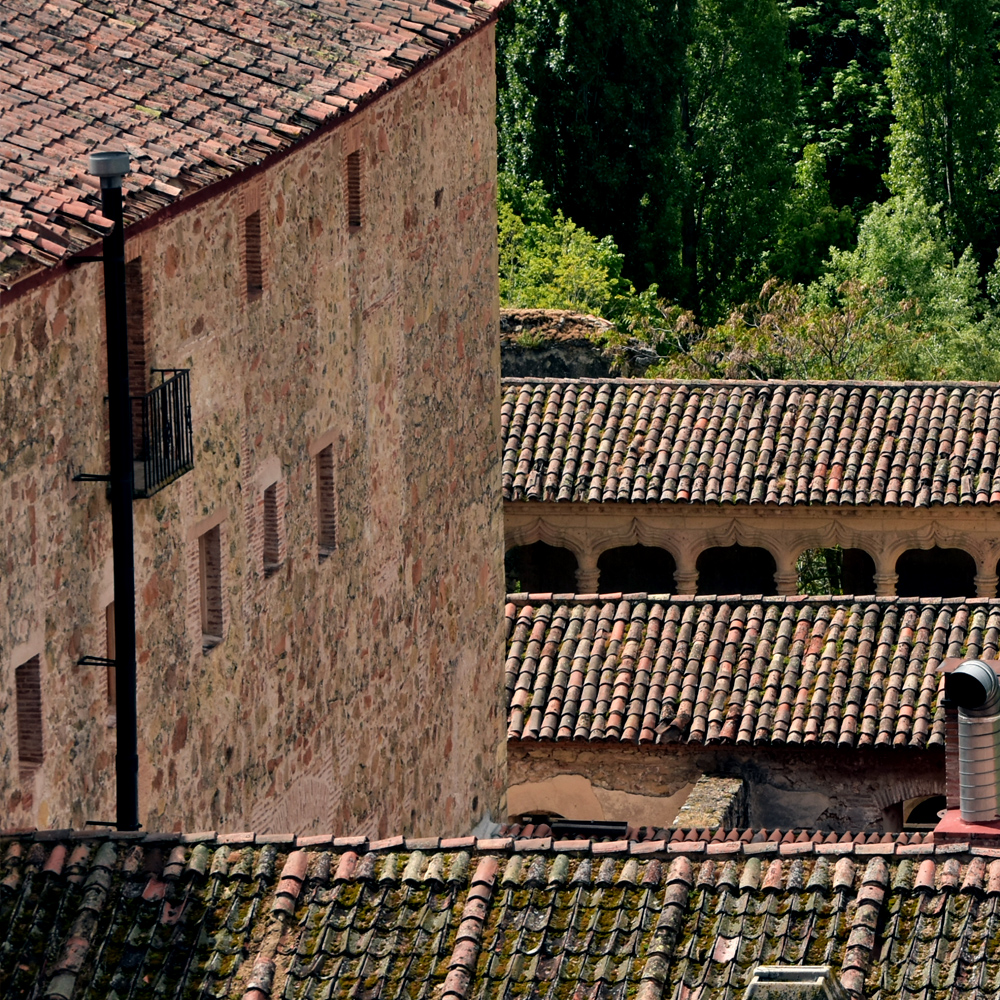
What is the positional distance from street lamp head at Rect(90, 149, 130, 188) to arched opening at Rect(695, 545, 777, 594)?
2376cm

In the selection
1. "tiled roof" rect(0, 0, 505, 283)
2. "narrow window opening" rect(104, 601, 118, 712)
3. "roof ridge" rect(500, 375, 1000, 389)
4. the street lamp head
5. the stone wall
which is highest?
the street lamp head

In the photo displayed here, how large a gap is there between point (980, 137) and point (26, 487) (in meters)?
42.9

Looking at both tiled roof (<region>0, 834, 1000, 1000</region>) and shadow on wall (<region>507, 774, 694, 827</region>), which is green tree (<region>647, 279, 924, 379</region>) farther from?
tiled roof (<region>0, 834, 1000, 1000</region>)

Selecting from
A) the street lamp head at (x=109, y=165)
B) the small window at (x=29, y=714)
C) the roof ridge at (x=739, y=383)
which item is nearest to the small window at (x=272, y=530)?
the small window at (x=29, y=714)

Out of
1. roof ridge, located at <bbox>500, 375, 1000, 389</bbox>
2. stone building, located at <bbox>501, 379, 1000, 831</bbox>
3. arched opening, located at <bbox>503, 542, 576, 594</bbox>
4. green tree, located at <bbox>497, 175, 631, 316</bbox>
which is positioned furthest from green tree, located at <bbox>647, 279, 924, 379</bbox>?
roof ridge, located at <bbox>500, 375, 1000, 389</bbox>

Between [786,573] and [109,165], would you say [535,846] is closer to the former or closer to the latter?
[109,165]

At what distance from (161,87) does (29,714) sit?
4499mm

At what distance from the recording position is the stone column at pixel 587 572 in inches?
1410

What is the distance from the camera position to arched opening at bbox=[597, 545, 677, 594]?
3812cm

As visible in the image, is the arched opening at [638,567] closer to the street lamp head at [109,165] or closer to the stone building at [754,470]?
the stone building at [754,470]

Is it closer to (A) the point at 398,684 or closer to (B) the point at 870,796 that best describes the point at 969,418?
(B) the point at 870,796

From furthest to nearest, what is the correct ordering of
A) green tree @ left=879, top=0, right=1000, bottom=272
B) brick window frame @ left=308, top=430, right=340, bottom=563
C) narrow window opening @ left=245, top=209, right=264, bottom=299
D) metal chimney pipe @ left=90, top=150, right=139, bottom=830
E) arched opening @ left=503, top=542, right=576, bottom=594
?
green tree @ left=879, top=0, right=1000, bottom=272 → arched opening @ left=503, top=542, right=576, bottom=594 → brick window frame @ left=308, top=430, right=340, bottom=563 → narrow window opening @ left=245, top=209, right=264, bottom=299 → metal chimney pipe @ left=90, top=150, right=139, bottom=830

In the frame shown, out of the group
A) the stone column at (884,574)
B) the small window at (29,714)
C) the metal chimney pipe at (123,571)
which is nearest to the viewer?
the small window at (29,714)

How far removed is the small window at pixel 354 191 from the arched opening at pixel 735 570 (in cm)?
1756
